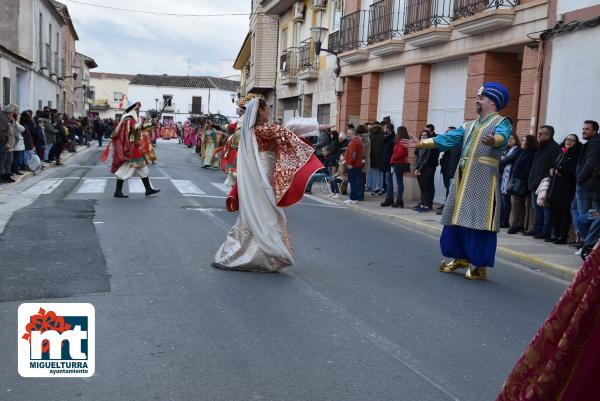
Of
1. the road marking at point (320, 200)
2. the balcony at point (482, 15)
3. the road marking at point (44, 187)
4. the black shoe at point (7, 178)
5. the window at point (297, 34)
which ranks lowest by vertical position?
the road marking at point (320, 200)

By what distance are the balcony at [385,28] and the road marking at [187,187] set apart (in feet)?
20.9

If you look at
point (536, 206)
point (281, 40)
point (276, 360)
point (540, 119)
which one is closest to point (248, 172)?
point (276, 360)

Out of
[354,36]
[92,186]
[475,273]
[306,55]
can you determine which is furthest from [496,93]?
[306,55]

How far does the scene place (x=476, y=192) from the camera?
7727mm

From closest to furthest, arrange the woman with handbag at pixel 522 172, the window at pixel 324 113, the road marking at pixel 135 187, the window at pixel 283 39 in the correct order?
the woman with handbag at pixel 522 172
the road marking at pixel 135 187
the window at pixel 324 113
the window at pixel 283 39

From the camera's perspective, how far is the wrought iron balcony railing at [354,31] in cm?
2180

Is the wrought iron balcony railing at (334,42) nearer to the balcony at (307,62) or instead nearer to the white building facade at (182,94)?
the balcony at (307,62)

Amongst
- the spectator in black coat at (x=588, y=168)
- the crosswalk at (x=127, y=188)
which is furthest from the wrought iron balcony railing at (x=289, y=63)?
the spectator in black coat at (x=588, y=168)

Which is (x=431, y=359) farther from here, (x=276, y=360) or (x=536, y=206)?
(x=536, y=206)

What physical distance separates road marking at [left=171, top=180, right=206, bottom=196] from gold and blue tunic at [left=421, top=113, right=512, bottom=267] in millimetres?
8145

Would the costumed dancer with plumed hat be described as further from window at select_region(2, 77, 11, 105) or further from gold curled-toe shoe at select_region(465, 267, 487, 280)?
window at select_region(2, 77, 11, 105)

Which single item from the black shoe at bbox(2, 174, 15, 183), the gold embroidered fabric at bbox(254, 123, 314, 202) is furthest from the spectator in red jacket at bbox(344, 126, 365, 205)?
the gold embroidered fabric at bbox(254, 123, 314, 202)

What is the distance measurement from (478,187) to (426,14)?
35.3 ft
